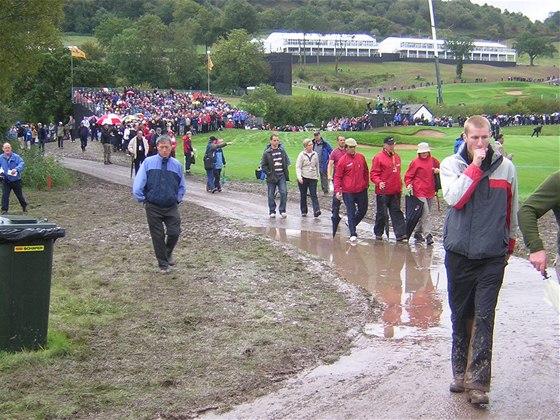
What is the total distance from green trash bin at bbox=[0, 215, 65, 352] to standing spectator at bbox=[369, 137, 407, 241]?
7.92 metres

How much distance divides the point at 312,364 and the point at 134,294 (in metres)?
3.46

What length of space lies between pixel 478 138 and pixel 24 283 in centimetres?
407

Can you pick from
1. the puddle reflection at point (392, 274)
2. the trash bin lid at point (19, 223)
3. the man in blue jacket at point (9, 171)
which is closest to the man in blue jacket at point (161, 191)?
the puddle reflection at point (392, 274)

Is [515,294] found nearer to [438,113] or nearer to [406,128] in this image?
[406,128]

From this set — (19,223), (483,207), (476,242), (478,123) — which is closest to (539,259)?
(476,242)

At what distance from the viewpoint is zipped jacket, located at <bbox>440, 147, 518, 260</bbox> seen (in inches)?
236

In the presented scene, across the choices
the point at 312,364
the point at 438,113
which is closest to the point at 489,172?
the point at 312,364

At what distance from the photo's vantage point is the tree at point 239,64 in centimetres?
10344

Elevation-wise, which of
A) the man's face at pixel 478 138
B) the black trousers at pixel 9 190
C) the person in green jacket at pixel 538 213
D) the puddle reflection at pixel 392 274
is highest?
the man's face at pixel 478 138

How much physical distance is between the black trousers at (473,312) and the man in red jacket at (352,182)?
776 cm

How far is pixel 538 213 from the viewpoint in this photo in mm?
5828

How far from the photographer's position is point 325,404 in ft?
19.7

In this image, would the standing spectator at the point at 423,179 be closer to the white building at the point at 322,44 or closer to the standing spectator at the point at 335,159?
the standing spectator at the point at 335,159

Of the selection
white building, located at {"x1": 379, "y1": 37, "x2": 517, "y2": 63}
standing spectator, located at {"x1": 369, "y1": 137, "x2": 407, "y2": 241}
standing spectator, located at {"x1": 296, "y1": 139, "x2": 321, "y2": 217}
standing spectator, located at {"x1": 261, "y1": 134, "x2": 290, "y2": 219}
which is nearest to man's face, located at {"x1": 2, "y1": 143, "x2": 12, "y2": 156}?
standing spectator, located at {"x1": 261, "y1": 134, "x2": 290, "y2": 219}
